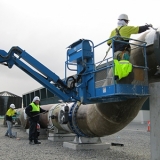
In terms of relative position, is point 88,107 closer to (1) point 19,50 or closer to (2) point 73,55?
(2) point 73,55

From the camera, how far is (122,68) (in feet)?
18.2

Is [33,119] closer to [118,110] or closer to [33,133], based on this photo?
[33,133]

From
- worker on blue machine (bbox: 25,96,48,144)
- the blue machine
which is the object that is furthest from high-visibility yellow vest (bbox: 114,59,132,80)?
worker on blue machine (bbox: 25,96,48,144)

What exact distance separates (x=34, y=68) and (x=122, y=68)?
339 centimetres

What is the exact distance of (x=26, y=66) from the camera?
802 cm

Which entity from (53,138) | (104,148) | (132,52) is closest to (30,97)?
(53,138)

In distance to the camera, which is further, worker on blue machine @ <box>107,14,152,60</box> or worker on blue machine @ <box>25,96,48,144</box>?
worker on blue machine @ <box>25,96,48,144</box>

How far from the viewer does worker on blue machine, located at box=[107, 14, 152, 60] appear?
589 cm

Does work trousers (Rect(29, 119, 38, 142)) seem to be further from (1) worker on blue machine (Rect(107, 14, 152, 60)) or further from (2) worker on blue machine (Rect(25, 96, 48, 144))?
(1) worker on blue machine (Rect(107, 14, 152, 60))

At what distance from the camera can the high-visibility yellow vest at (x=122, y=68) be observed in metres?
5.53

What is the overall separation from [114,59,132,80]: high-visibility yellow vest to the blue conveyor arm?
2595 millimetres

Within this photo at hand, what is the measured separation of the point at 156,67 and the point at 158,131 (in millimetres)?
1402

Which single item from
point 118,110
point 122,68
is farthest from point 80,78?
point 122,68

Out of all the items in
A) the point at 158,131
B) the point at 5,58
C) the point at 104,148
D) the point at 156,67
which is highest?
the point at 5,58
